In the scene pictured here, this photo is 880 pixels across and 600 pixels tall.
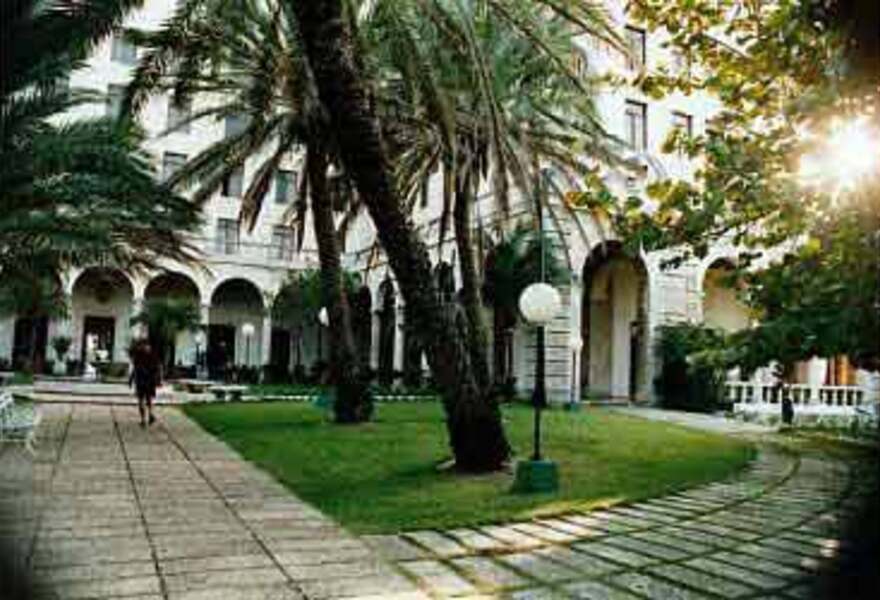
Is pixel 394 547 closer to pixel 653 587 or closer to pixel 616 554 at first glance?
pixel 616 554

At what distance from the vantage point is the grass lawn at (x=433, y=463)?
7378 mm

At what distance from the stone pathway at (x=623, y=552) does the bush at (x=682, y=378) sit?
16.9m

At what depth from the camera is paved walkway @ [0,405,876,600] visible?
483cm

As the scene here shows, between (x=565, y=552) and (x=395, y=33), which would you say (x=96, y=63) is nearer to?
(x=395, y=33)

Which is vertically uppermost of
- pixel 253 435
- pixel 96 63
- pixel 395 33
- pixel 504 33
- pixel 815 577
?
pixel 96 63

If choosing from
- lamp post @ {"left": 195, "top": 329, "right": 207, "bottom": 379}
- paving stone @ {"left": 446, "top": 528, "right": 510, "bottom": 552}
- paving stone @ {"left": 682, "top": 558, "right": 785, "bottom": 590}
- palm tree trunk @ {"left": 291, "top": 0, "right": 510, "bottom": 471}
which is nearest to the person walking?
palm tree trunk @ {"left": 291, "top": 0, "right": 510, "bottom": 471}

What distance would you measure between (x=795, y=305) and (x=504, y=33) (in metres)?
8.55

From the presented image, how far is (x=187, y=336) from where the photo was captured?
3862 centimetres

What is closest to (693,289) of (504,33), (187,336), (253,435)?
(504,33)

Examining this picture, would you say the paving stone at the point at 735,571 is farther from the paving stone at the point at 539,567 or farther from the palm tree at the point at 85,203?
the palm tree at the point at 85,203

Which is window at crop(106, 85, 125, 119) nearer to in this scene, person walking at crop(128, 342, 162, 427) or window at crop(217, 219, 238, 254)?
person walking at crop(128, 342, 162, 427)

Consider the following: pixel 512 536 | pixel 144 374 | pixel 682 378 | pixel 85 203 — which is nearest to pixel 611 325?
pixel 682 378

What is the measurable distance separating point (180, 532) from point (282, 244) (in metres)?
34.4

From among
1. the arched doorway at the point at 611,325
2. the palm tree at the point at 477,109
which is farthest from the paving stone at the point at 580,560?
the arched doorway at the point at 611,325
